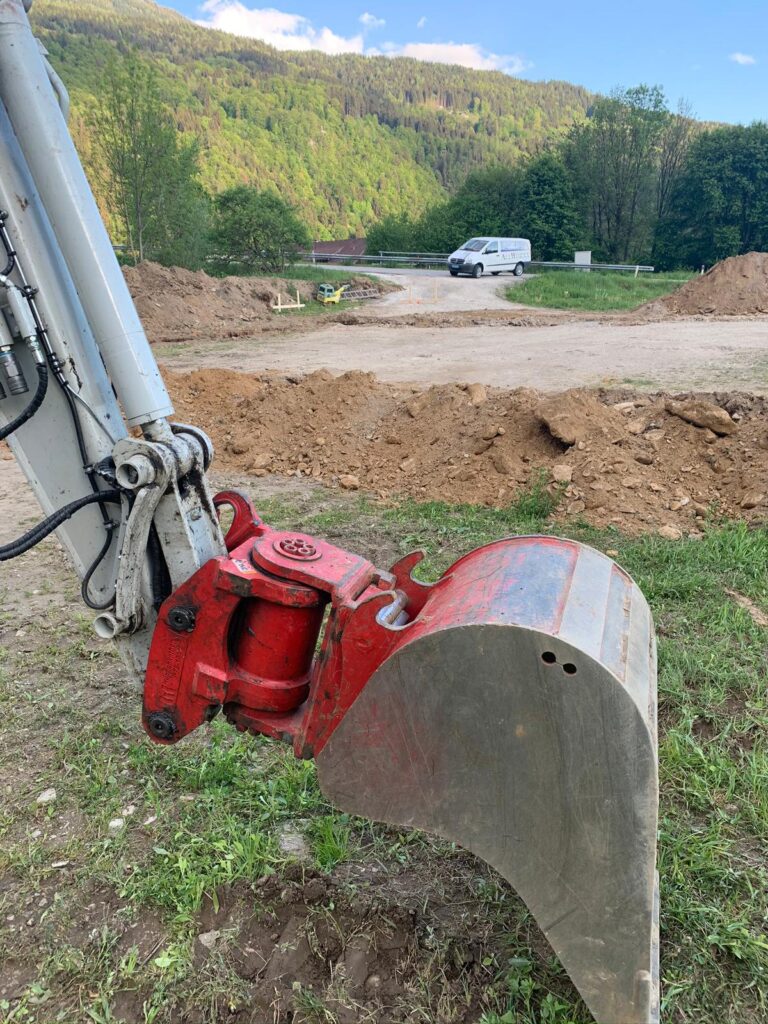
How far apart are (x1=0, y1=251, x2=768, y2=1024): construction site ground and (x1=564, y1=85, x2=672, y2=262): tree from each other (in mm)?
41575

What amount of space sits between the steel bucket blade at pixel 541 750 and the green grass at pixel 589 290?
72.6ft

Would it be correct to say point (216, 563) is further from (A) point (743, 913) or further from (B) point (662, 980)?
(A) point (743, 913)

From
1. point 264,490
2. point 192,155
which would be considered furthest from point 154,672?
point 192,155

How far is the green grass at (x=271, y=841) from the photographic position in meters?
2.32

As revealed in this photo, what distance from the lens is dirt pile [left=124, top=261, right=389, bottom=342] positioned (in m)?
18.8

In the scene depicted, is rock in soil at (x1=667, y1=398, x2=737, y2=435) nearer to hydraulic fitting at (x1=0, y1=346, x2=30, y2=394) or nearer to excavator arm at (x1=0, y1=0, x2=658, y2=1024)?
excavator arm at (x1=0, y1=0, x2=658, y2=1024)

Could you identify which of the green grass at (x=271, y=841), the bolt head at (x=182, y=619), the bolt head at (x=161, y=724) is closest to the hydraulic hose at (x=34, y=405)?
the bolt head at (x=182, y=619)

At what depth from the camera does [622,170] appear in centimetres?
4406

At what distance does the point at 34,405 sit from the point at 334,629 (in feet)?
3.47

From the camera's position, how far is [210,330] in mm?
18938

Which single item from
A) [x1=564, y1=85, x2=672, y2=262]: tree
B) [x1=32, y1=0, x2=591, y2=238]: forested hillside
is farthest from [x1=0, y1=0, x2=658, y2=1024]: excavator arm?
[x1=32, y1=0, x2=591, y2=238]: forested hillside

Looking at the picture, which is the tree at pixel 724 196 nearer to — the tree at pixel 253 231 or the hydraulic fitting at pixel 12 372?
the tree at pixel 253 231

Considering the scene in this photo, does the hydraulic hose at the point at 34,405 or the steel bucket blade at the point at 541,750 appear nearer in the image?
the steel bucket blade at the point at 541,750

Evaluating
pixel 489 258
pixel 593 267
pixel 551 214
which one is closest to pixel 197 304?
pixel 489 258
